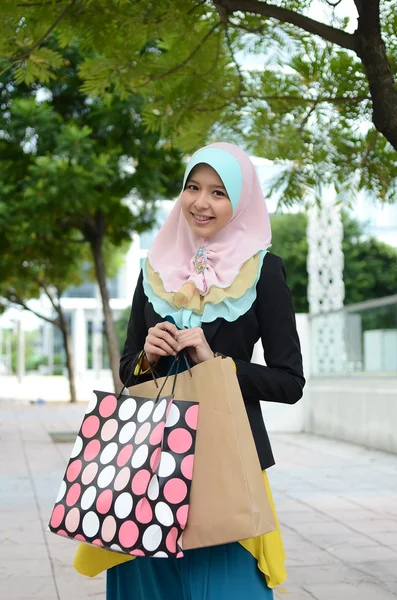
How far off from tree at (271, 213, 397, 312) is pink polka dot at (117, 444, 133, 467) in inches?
1559

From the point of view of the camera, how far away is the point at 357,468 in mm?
9336

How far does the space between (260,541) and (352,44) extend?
2.33 metres

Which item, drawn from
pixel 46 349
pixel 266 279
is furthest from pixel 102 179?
pixel 46 349

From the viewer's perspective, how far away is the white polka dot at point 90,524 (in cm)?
229

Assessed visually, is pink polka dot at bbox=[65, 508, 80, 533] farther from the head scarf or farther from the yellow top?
the head scarf

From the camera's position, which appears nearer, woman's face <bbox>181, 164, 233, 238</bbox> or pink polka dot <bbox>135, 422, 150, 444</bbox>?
pink polka dot <bbox>135, 422, 150, 444</bbox>

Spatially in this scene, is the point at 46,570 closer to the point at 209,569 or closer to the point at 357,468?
the point at 209,569

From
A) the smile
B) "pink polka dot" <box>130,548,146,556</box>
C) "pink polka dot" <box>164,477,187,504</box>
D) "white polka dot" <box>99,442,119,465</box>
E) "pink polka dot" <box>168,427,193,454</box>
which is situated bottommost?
"pink polka dot" <box>130,548,146,556</box>

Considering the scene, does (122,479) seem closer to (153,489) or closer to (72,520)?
(153,489)

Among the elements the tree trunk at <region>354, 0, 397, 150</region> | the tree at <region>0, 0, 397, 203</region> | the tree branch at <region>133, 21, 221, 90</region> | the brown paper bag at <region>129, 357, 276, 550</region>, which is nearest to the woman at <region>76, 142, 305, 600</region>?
the brown paper bag at <region>129, 357, 276, 550</region>

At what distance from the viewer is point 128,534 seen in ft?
7.29

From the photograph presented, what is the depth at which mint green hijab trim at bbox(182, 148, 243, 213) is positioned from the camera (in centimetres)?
255

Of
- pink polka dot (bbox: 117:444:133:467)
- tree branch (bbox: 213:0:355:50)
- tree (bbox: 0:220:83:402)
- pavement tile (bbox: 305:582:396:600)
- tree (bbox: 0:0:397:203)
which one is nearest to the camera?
pink polka dot (bbox: 117:444:133:467)

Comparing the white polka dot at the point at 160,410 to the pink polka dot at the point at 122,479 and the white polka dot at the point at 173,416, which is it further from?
the pink polka dot at the point at 122,479
